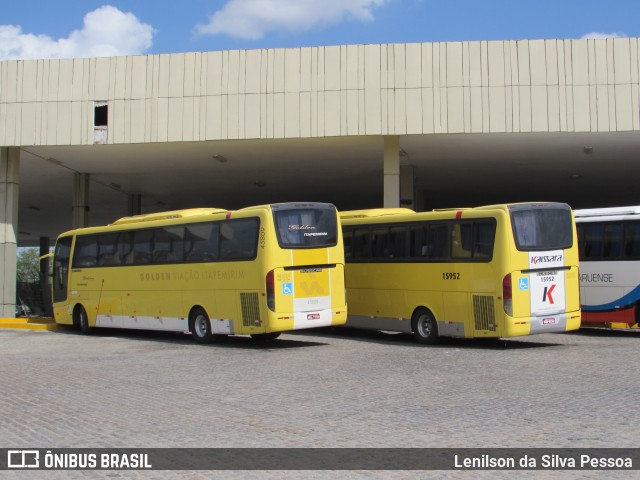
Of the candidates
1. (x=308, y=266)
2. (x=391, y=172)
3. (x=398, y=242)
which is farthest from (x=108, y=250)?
(x=391, y=172)

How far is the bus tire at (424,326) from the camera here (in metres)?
17.9

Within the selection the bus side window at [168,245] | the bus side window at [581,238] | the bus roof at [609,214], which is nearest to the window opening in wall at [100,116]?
the bus side window at [168,245]

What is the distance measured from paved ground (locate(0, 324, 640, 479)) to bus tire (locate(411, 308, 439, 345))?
1.67 feet

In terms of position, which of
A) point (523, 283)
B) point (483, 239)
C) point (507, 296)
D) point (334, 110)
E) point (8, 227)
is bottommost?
point (507, 296)

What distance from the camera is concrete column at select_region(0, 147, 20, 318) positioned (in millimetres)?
27000

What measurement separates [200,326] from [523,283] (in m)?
7.79

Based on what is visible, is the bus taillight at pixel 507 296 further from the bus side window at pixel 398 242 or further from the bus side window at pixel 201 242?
the bus side window at pixel 201 242

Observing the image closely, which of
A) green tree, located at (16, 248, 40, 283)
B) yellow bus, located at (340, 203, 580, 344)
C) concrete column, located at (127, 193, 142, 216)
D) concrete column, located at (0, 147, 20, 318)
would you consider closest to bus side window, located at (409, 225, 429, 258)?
yellow bus, located at (340, 203, 580, 344)

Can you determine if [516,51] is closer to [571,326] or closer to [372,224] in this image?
[372,224]

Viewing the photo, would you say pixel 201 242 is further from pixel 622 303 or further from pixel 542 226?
pixel 622 303

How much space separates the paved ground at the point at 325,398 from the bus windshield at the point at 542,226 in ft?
7.20

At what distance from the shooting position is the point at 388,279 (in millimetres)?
19266

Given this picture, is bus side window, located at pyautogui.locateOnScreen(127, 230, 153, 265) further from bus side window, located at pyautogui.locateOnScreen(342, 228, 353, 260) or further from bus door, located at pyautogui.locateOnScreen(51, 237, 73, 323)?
bus side window, located at pyautogui.locateOnScreen(342, 228, 353, 260)

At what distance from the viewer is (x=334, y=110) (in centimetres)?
2403
